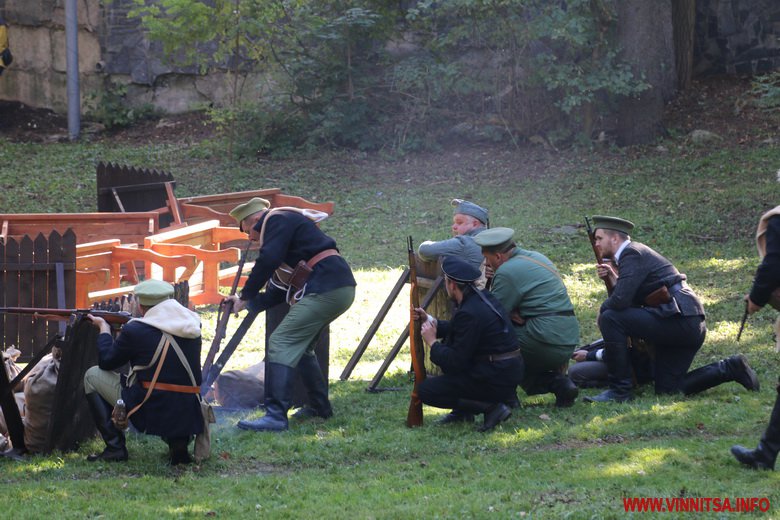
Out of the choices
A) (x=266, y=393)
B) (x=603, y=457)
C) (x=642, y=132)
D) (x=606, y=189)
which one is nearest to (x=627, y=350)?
(x=603, y=457)

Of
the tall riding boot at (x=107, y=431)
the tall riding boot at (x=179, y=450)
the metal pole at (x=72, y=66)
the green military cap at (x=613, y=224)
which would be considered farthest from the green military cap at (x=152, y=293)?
the metal pole at (x=72, y=66)

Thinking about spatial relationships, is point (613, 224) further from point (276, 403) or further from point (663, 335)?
point (276, 403)

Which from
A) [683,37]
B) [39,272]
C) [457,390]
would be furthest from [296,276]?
[683,37]

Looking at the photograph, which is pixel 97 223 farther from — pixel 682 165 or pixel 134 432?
pixel 682 165

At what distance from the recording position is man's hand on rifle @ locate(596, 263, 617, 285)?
26.0 ft

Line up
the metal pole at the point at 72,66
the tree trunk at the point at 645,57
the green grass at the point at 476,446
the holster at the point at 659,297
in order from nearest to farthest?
the green grass at the point at 476,446
the holster at the point at 659,297
the tree trunk at the point at 645,57
the metal pole at the point at 72,66

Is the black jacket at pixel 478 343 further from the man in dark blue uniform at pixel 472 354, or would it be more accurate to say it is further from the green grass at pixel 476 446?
the green grass at pixel 476 446

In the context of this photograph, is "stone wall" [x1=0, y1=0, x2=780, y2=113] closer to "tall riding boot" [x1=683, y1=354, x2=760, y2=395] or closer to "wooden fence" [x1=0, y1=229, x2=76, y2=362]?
"wooden fence" [x1=0, y1=229, x2=76, y2=362]

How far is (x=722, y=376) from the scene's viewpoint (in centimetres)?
741

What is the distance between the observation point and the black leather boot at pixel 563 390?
734 centimetres

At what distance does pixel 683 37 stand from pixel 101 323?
1616 centimetres

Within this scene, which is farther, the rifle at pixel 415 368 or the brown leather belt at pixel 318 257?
the brown leather belt at pixel 318 257

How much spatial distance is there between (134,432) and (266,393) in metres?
1.00

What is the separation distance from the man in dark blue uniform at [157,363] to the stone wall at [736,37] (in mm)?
16873
